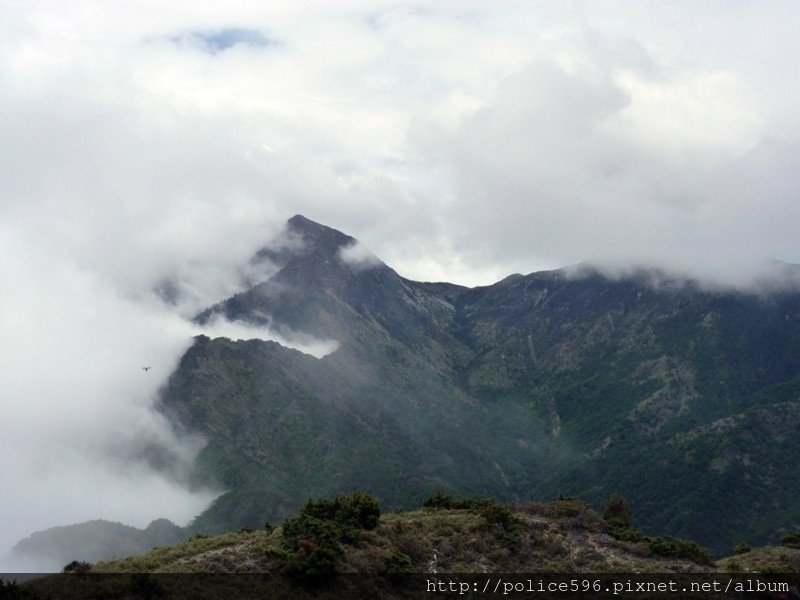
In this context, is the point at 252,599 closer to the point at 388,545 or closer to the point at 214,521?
the point at 388,545

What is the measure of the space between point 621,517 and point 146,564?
4576 centimetres

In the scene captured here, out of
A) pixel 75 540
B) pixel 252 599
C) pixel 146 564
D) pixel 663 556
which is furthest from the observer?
pixel 75 540

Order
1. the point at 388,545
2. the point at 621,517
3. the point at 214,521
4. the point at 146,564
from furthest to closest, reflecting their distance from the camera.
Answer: the point at 214,521 < the point at 621,517 < the point at 388,545 < the point at 146,564

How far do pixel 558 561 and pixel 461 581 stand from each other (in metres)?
9.58

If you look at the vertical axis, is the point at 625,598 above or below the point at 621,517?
below

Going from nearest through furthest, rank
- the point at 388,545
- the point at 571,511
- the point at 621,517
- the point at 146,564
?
1. the point at 146,564
2. the point at 388,545
3. the point at 571,511
4. the point at 621,517

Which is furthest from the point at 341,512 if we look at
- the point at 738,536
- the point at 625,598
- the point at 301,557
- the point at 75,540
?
the point at 738,536

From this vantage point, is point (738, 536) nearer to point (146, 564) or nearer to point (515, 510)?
point (515, 510)

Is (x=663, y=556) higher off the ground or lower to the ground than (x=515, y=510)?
lower

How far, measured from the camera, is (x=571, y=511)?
69750 mm

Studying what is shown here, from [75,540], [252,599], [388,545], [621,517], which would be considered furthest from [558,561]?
[75,540]

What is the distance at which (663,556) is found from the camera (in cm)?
6431

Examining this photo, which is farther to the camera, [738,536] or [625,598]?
[738,536]

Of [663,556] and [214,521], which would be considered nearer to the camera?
[663,556]
